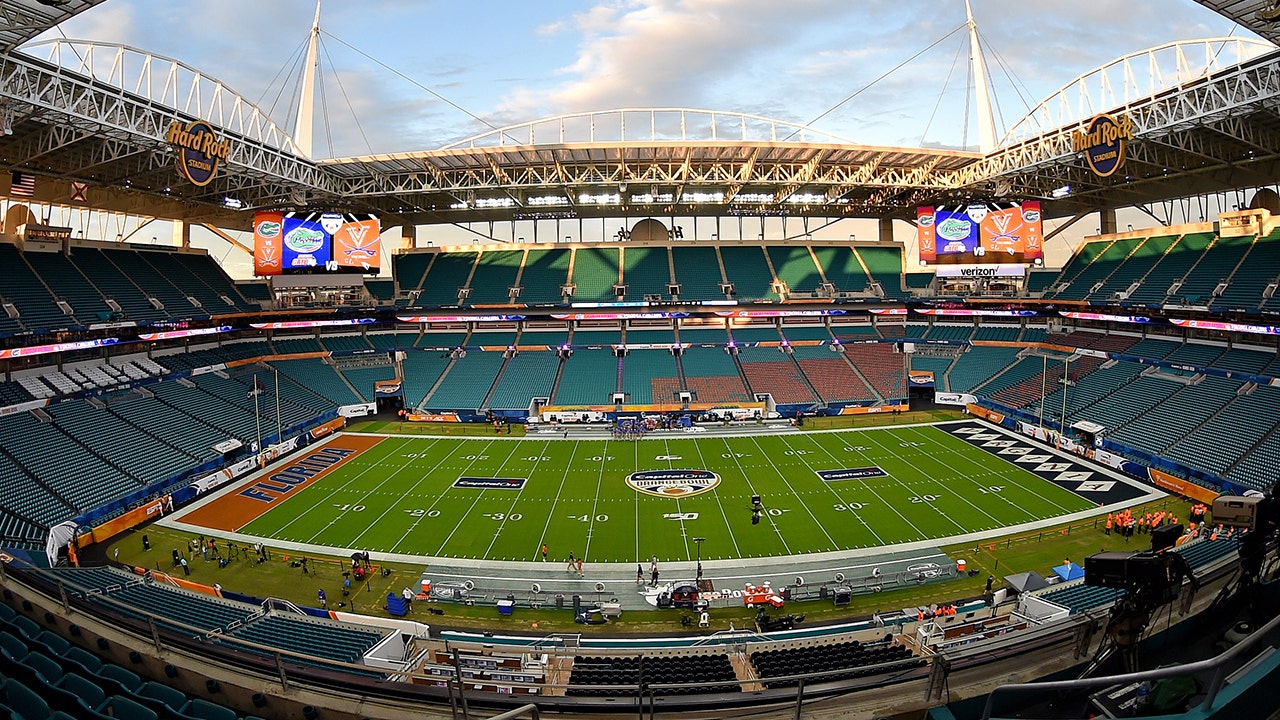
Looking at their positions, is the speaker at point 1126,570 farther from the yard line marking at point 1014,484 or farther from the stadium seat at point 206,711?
the yard line marking at point 1014,484

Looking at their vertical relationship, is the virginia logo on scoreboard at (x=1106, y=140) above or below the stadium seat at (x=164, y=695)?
above

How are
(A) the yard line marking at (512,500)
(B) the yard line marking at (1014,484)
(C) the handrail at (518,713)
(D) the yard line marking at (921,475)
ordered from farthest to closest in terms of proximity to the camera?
(B) the yard line marking at (1014,484) < (D) the yard line marking at (921,475) < (A) the yard line marking at (512,500) < (C) the handrail at (518,713)

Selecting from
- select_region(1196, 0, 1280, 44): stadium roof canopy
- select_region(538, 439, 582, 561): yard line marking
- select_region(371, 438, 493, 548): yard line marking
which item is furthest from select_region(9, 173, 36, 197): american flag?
select_region(1196, 0, 1280, 44): stadium roof canopy

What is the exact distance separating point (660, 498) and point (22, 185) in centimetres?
3606

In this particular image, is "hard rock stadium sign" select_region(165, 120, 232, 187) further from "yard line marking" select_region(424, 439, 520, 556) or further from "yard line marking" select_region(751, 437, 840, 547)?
"yard line marking" select_region(751, 437, 840, 547)

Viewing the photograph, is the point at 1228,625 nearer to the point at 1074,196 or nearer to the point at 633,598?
the point at 633,598

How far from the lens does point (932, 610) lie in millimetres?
17375

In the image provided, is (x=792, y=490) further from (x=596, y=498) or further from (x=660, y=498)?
(x=596, y=498)

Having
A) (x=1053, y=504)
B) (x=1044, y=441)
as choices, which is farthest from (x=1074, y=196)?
(x=1053, y=504)

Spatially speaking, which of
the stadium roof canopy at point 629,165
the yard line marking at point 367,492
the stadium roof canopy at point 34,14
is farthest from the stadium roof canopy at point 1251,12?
the yard line marking at point 367,492

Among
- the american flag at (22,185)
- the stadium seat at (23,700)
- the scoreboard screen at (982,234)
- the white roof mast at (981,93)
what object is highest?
the white roof mast at (981,93)

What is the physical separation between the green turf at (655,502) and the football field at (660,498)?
3.5 inches

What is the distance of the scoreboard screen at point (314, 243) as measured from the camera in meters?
42.4

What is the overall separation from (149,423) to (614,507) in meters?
24.1
